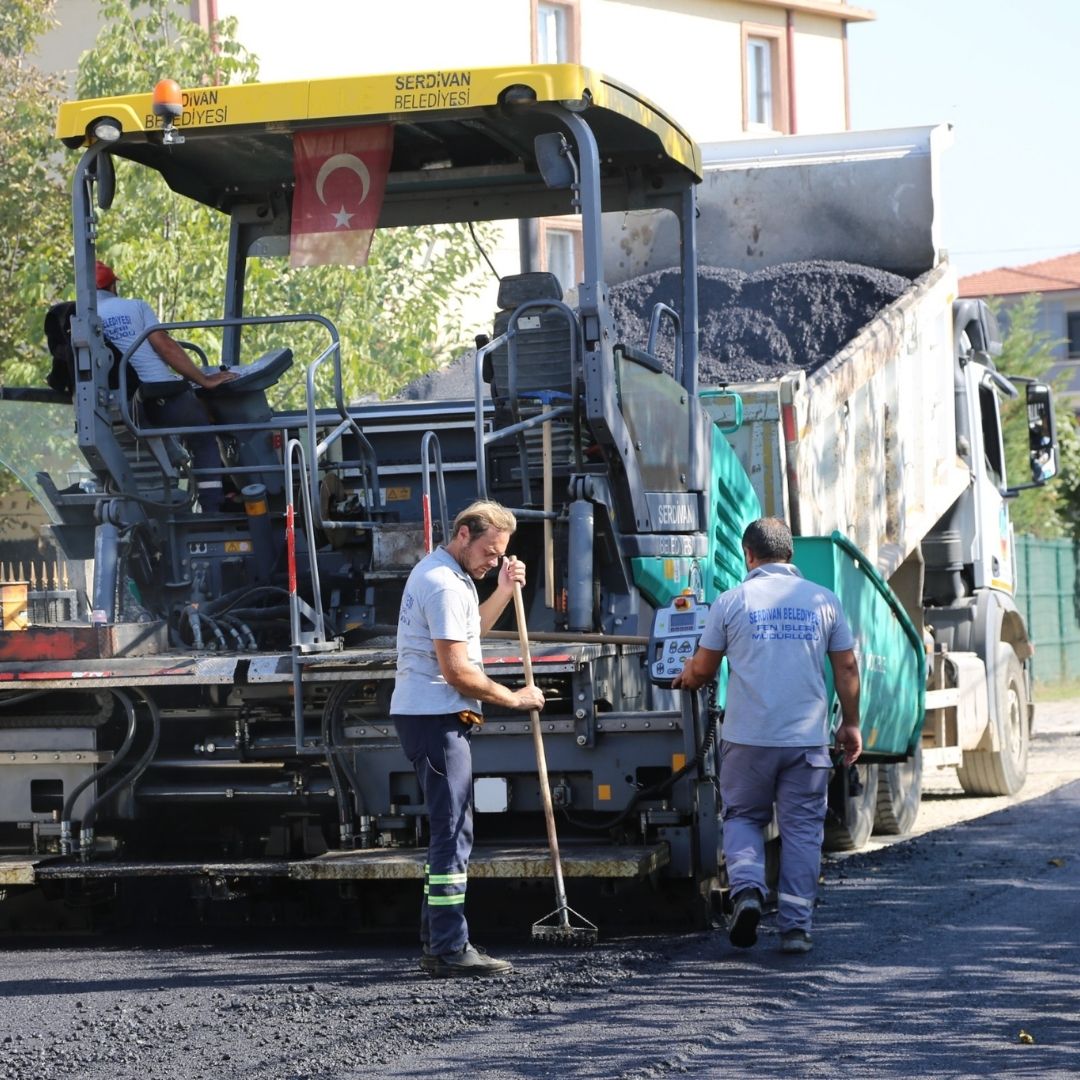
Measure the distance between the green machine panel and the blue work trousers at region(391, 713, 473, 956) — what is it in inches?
87.2

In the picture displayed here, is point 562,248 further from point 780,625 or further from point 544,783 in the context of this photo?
point 544,783

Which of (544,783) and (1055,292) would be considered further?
(1055,292)

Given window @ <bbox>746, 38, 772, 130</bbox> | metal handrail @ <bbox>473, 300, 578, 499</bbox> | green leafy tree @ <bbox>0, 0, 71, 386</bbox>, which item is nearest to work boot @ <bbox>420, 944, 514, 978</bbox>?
metal handrail @ <bbox>473, 300, 578, 499</bbox>

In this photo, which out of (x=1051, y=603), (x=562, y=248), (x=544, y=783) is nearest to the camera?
(x=544, y=783)

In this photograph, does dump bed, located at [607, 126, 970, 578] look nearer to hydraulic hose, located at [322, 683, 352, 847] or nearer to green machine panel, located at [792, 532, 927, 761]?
green machine panel, located at [792, 532, 927, 761]

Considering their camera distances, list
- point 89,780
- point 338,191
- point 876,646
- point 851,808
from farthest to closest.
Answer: point 851,808 → point 876,646 → point 338,191 → point 89,780

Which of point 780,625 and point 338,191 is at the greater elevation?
point 338,191

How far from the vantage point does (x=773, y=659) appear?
24.1 ft

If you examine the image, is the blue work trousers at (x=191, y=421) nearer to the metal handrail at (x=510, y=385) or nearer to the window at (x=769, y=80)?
the metal handrail at (x=510, y=385)

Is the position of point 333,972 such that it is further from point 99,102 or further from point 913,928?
point 99,102

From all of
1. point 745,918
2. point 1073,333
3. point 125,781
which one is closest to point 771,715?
point 745,918

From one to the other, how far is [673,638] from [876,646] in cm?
231

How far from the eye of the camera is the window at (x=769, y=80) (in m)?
31.5

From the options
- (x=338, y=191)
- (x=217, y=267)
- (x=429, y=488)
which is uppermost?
(x=217, y=267)
